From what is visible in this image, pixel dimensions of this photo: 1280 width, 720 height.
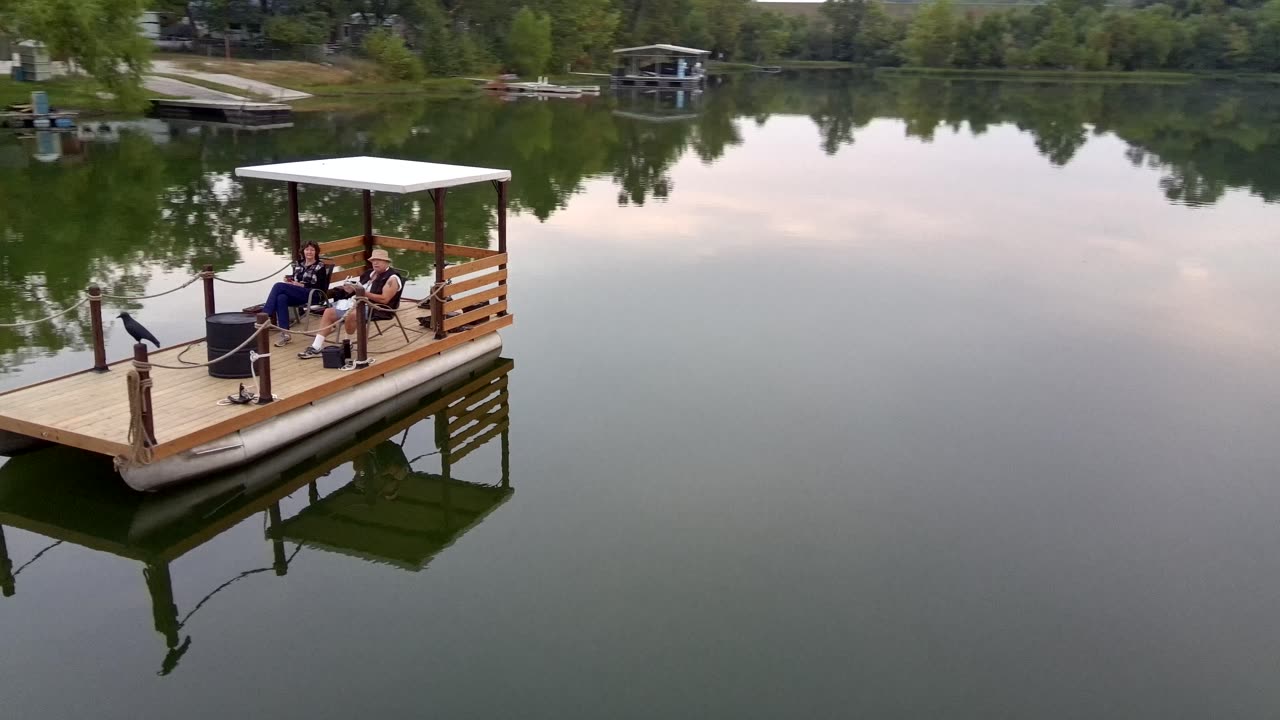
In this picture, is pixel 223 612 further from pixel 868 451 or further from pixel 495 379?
pixel 868 451

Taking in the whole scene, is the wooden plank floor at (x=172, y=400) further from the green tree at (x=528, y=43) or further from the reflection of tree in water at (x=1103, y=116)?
the green tree at (x=528, y=43)

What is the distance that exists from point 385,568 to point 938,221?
73.1 feet

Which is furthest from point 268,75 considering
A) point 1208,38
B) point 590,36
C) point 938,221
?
point 1208,38

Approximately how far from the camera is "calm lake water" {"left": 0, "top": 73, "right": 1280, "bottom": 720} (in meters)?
7.56

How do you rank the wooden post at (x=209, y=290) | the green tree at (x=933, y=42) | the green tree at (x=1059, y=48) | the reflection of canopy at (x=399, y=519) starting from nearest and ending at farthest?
1. the reflection of canopy at (x=399, y=519)
2. the wooden post at (x=209, y=290)
3. the green tree at (x=1059, y=48)
4. the green tree at (x=933, y=42)

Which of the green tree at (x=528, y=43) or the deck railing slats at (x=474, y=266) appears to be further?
the green tree at (x=528, y=43)

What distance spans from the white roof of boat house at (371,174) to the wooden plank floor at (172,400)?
6.62 ft

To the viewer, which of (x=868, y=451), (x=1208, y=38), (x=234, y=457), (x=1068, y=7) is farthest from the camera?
(x=1068, y=7)

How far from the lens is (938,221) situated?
27906mm

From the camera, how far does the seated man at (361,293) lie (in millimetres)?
12008

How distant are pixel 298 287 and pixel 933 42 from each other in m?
120

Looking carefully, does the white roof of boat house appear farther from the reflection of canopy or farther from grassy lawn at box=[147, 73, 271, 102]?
grassy lawn at box=[147, 73, 271, 102]

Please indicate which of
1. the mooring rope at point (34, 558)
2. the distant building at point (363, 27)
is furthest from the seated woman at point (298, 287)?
the distant building at point (363, 27)

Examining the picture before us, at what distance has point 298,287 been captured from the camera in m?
12.8
